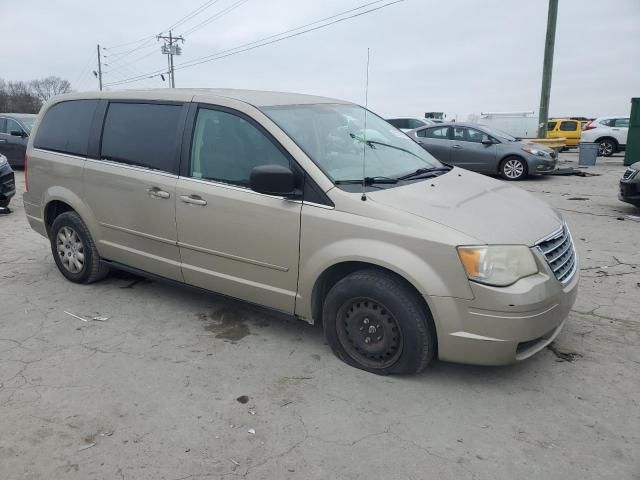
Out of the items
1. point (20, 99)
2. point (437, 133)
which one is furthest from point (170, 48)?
point (437, 133)

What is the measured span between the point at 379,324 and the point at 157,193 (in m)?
2.04

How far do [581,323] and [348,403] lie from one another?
224 cm

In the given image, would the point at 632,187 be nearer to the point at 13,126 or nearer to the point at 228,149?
the point at 228,149

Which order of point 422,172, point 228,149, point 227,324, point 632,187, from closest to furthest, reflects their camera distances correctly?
point 228,149 → point 422,172 → point 227,324 → point 632,187

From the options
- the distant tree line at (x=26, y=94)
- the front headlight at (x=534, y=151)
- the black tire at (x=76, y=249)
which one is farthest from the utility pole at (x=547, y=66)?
the distant tree line at (x=26, y=94)

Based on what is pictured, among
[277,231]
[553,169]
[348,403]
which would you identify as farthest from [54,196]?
[553,169]

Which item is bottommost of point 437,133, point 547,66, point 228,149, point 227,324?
point 227,324

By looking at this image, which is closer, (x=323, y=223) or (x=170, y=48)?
(x=323, y=223)

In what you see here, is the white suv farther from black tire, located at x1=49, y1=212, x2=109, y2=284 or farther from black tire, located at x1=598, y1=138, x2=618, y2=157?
black tire, located at x1=49, y1=212, x2=109, y2=284

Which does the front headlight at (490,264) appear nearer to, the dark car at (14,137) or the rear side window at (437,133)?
the rear side window at (437,133)

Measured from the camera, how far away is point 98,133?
474cm

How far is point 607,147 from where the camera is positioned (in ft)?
71.1

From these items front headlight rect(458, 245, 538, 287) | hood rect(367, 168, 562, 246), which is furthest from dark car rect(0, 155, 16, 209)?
front headlight rect(458, 245, 538, 287)

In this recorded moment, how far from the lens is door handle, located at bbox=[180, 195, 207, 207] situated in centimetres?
392
